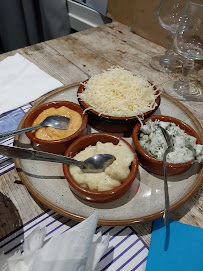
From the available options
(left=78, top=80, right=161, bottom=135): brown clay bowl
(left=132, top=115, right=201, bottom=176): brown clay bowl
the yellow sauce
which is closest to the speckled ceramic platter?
(left=132, top=115, right=201, bottom=176): brown clay bowl

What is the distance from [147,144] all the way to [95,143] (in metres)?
0.23

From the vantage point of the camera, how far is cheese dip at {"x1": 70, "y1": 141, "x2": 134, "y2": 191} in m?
0.88

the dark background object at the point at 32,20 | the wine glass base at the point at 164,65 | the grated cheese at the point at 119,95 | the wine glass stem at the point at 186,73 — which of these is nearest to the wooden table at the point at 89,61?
the wine glass base at the point at 164,65

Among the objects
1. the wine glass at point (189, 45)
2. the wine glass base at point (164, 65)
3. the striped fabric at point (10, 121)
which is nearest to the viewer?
the striped fabric at point (10, 121)

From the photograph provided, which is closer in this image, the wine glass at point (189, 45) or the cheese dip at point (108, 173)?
the cheese dip at point (108, 173)

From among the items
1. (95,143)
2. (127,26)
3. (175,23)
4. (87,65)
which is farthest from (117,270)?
(127,26)

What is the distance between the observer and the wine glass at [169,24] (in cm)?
159

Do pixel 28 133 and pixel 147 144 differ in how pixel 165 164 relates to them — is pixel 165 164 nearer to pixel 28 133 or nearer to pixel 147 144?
pixel 147 144

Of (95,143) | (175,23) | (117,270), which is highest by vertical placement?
(175,23)

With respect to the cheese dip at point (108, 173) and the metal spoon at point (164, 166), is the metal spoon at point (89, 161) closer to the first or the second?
the cheese dip at point (108, 173)

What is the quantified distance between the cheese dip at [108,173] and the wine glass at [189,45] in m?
0.77

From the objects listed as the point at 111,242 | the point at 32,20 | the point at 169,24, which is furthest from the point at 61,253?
the point at 32,20

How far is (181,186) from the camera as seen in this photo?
973 mm

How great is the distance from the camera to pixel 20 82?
1.59 m
